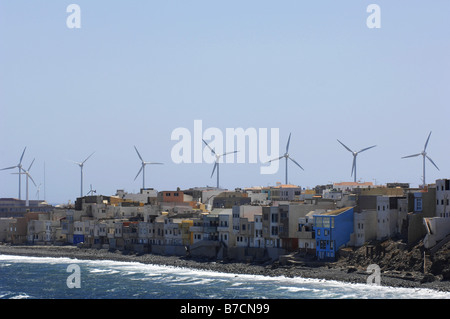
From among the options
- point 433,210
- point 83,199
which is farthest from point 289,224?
point 83,199

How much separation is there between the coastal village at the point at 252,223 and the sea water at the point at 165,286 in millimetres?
8452

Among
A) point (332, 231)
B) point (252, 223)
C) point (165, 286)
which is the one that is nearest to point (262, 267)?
point (252, 223)

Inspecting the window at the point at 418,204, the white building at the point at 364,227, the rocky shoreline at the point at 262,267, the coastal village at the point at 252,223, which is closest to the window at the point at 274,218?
the coastal village at the point at 252,223

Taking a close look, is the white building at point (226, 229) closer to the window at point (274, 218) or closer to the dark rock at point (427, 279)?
the window at point (274, 218)

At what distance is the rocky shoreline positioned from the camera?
9506cm

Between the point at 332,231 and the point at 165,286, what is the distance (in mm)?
22288

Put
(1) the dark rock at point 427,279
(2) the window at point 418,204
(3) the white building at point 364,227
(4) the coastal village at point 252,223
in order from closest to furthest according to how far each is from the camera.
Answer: (1) the dark rock at point 427,279 < (2) the window at point 418,204 < (4) the coastal village at point 252,223 < (3) the white building at point 364,227

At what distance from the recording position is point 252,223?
12081 cm

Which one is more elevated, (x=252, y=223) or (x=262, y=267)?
(x=252, y=223)

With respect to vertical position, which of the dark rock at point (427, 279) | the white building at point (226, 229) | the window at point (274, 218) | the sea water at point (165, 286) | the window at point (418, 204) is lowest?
the sea water at point (165, 286)

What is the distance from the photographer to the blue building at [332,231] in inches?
4318

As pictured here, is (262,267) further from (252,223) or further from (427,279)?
(427,279)
